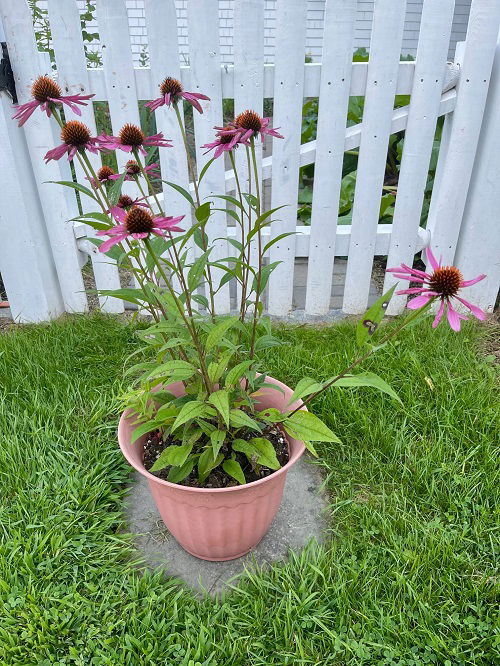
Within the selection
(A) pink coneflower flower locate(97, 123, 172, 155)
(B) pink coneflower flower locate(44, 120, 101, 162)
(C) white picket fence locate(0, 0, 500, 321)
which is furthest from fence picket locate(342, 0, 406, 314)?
(B) pink coneflower flower locate(44, 120, 101, 162)

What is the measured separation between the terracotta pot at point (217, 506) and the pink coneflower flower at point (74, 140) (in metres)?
0.76

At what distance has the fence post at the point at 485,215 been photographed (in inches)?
102

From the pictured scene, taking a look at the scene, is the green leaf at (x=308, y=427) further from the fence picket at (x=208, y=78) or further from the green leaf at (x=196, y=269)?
the fence picket at (x=208, y=78)

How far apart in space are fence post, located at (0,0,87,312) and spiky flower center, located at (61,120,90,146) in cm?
94

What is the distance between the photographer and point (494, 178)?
268cm

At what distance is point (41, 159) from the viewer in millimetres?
2613

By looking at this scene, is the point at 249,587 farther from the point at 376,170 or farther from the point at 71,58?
the point at 71,58

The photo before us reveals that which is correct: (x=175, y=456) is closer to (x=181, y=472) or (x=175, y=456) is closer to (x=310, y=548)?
(x=181, y=472)

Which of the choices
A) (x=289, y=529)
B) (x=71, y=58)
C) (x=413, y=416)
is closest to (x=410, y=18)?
(x=71, y=58)

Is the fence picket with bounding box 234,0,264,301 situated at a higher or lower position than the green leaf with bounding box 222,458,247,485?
higher

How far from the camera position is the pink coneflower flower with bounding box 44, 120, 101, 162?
1285mm

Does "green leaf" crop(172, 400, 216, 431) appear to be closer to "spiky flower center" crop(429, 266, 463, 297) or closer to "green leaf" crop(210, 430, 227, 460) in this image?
"green leaf" crop(210, 430, 227, 460)

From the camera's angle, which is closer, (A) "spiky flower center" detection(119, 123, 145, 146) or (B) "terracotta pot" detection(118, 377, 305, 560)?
(A) "spiky flower center" detection(119, 123, 145, 146)

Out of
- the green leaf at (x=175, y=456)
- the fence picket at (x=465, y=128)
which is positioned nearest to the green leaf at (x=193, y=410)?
the green leaf at (x=175, y=456)
